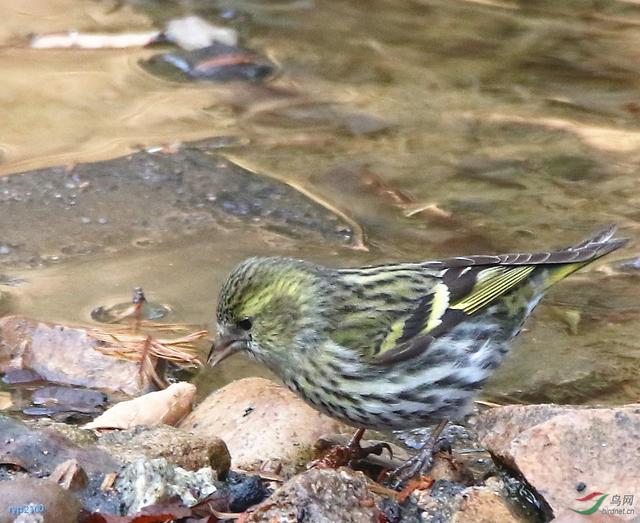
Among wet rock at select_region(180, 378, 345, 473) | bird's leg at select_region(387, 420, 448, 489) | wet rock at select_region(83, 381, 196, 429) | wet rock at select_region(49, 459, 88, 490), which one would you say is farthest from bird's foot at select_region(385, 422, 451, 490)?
wet rock at select_region(49, 459, 88, 490)

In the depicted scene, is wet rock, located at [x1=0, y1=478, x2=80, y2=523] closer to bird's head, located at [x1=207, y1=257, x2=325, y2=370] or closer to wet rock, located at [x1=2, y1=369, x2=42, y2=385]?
bird's head, located at [x1=207, y1=257, x2=325, y2=370]

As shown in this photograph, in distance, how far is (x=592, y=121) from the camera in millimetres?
7664

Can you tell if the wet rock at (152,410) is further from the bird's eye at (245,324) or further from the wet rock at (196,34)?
the wet rock at (196,34)

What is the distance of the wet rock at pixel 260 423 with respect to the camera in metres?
4.21

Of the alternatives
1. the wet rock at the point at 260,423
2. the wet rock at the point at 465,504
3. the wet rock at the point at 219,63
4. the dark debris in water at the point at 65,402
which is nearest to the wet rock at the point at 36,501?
the wet rock at the point at 260,423

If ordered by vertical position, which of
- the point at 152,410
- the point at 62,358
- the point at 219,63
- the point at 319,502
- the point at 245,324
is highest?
the point at 319,502

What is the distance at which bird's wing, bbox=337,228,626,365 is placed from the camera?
437 centimetres

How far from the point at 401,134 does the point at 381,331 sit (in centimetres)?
328

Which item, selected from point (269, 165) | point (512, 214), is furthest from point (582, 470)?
point (269, 165)

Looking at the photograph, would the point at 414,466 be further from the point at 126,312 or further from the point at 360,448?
the point at 126,312

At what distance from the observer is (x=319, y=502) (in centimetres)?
337

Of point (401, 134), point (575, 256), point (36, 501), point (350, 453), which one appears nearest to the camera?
point (36, 501)

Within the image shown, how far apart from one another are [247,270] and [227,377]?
2.77 ft

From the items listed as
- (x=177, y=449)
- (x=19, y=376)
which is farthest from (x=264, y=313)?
(x=19, y=376)
